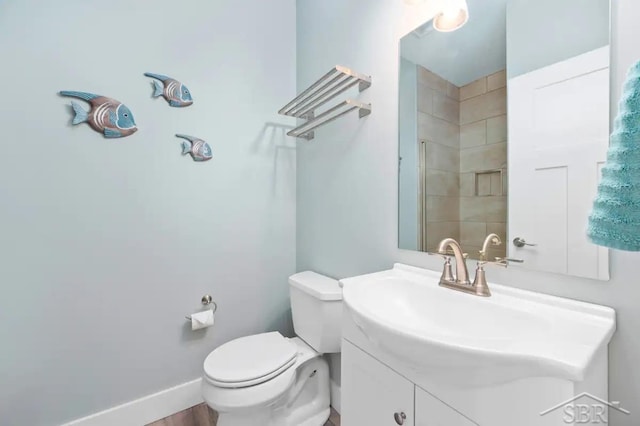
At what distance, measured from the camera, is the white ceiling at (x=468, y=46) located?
2.89 feet

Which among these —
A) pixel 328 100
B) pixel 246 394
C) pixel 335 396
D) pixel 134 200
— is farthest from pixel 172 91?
pixel 335 396

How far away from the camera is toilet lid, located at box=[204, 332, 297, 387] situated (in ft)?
3.67

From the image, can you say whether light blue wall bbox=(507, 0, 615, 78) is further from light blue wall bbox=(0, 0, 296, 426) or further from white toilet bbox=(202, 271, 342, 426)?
light blue wall bbox=(0, 0, 296, 426)

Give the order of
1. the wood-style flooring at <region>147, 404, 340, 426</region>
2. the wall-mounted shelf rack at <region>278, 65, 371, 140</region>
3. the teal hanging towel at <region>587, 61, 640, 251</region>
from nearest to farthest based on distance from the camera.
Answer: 1. the teal hanging towel at <region>587, 61, 640, 251</region>
2. the wall-mounted shelf rack at <region>278, 65, 371, 140</region>
3. the wood-style flooring at <region>147, 404, 340, 426</region>

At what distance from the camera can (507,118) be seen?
2.78 ft

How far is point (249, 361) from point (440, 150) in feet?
4.01

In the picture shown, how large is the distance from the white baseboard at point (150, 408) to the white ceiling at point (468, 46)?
201 cm

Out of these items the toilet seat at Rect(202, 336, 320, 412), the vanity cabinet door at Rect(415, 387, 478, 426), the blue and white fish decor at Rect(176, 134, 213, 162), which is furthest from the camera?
the blue and white fish decor at Rect(176, 134, 213, 162)

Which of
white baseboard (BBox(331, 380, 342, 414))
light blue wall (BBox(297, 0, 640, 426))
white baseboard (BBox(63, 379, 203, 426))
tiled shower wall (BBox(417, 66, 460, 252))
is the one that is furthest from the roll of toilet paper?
tiled shower wall (BBox(417, 66, 460, 252))

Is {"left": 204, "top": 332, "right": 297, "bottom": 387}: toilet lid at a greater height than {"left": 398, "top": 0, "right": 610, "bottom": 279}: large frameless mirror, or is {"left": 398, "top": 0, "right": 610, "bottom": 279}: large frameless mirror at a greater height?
{"left": 398, "top": 0, "right": 610, "bottom": 279}: large frameless mirror

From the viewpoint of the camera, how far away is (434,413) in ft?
2.08

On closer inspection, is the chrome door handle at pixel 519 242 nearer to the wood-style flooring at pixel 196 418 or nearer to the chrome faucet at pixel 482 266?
the chrome faucet at pixel 482 266

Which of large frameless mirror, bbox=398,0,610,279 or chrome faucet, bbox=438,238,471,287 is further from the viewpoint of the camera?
chrome faucet, bbox=438,238,471,287

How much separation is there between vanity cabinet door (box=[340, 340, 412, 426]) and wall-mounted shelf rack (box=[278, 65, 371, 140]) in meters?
1.04
